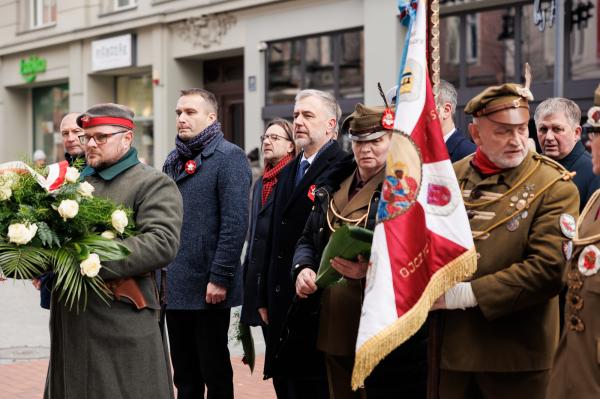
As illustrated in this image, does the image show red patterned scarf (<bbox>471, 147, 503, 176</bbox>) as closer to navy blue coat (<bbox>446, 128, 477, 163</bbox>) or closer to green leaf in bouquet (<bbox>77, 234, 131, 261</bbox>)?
navy blue coat (<bbox>446, 128, 477, 163</bbox>)

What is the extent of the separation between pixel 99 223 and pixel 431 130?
1646mm

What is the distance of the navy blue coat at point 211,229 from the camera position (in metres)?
5.97

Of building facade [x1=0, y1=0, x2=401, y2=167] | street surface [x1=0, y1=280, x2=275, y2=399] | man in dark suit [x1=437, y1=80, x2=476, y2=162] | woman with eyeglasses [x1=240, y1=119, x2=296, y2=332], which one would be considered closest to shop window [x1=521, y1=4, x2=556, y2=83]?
building facade [x1=0, y1=0, x2=401, y2=167]

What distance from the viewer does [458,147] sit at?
17.6 feet

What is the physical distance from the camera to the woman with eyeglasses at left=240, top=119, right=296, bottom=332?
5.98m

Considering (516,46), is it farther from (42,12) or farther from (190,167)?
(42,12)

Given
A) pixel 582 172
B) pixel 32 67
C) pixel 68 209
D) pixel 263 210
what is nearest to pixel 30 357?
pixel 263 210

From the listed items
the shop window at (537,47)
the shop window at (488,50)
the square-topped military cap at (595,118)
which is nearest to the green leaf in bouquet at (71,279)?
the square-topped military cap at (595,118)

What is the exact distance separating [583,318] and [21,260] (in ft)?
7.95

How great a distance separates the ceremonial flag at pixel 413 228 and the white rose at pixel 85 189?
1.47m

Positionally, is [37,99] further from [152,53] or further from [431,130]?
[431,130]

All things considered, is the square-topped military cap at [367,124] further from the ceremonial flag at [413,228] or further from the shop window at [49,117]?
the shop window at [49,117]

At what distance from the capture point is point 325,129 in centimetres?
566

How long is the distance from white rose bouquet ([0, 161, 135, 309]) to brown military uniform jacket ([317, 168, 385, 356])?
1.05m
